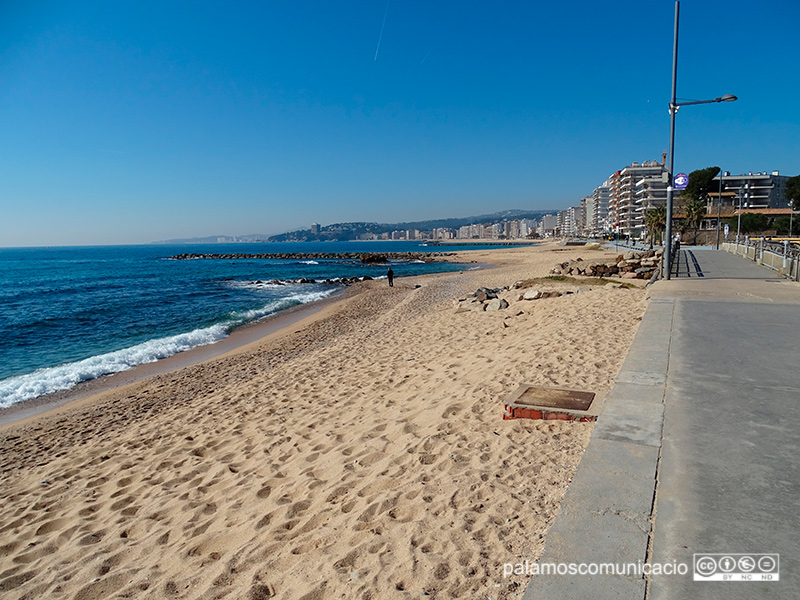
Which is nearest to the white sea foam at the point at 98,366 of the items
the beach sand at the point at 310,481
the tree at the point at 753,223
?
the beach sand at the point at 310,481

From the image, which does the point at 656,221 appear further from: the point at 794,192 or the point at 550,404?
the point at 550,404

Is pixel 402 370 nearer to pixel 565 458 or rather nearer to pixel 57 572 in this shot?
pixel 565 458

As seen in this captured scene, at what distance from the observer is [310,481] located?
14.2ft

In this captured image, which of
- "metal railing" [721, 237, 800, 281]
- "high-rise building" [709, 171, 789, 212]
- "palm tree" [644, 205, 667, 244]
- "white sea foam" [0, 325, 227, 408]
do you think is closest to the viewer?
"white sea foam" [0, 325, 227, 408]

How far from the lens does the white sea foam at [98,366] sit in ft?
36.0

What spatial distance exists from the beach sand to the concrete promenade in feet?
0.99

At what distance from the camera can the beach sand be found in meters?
2.97

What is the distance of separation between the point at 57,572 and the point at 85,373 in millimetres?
10227

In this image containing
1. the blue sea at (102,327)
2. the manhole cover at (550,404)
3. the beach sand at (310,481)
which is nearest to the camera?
the beach sand at (310,481)

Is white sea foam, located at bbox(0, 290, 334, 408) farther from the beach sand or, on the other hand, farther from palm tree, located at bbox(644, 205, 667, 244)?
palm tree, located at bbox(644, 205, 667, 244)

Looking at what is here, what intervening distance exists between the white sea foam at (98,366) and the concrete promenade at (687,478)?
12.0 meters

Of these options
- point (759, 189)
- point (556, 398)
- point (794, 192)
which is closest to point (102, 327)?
point (556, 398)

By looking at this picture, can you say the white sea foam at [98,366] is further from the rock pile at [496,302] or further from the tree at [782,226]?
the tree at [782,226]

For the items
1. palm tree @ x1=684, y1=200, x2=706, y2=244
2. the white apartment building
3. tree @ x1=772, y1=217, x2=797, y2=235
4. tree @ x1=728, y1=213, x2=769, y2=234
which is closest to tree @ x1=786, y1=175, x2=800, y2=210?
tree @ x1=772, y1=217, x2=797, y2=235
